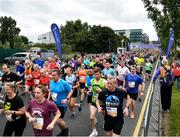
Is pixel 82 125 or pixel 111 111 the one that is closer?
pixel 111 111

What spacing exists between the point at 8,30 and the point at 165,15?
52028 millimetres

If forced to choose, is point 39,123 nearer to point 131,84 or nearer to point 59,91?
point 59,91

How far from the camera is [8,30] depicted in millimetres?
83125

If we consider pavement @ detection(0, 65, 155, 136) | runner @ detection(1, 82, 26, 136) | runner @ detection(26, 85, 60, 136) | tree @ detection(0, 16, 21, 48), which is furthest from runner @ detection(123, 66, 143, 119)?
tree @ detection(0, 16, 21, 48)

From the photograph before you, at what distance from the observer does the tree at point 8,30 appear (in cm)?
7938

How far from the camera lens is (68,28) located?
103 meters

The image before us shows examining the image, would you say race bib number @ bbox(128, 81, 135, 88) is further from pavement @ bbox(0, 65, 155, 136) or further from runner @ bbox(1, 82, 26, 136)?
runner @ bbox(1, 82, 26, 136)

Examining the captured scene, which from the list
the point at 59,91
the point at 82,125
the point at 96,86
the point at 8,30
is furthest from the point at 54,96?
the point at 8,30

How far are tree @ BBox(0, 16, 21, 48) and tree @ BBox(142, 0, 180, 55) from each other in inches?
1725

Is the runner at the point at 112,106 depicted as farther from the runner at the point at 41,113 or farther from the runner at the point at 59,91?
the runner at the point at 59,91

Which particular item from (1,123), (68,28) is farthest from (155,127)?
(68,28)

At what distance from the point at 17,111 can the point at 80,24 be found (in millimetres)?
98994

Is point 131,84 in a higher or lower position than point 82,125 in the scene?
higher

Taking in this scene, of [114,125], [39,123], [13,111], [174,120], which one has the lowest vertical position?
[174,120]
